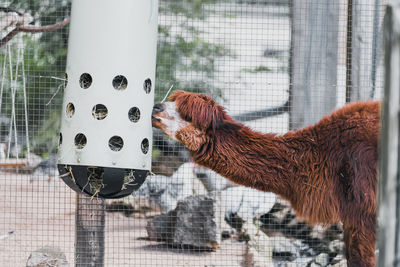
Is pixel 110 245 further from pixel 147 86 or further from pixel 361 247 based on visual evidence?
pixel 361 247

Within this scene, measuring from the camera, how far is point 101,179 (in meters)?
3.25

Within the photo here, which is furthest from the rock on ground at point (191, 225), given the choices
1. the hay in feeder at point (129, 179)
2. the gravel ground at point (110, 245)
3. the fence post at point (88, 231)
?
the hay in feeder at point (129, 179)

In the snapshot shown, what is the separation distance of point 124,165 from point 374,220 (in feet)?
6.02

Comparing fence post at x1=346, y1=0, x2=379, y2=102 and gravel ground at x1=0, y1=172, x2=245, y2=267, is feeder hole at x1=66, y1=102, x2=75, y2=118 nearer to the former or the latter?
gravel ground at x1=0, y1=172, x2=245, y2=267

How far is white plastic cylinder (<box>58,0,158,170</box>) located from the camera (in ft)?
10.4

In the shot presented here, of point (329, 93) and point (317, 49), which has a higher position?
point (317, 49)

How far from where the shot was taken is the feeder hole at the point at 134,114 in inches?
131

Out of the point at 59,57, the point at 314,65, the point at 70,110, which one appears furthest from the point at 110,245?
the point at 59,57

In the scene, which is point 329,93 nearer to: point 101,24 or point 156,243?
point 156,243

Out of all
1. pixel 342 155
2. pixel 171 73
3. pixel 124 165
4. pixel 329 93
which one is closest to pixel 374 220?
pixel 342 155

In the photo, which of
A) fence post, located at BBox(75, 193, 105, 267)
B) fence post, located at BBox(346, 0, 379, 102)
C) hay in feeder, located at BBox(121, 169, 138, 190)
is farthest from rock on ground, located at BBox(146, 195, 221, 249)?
hay in feeder, located at BBox(121, 169, 138, 190)

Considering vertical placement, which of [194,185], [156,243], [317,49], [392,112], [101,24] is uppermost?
[317,49]

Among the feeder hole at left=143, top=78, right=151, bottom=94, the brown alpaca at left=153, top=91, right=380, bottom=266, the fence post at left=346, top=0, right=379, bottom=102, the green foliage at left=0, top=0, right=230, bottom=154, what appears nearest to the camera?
the feeder hole at left=143, top=78, right=151, bottom=94

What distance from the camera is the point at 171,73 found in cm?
859
